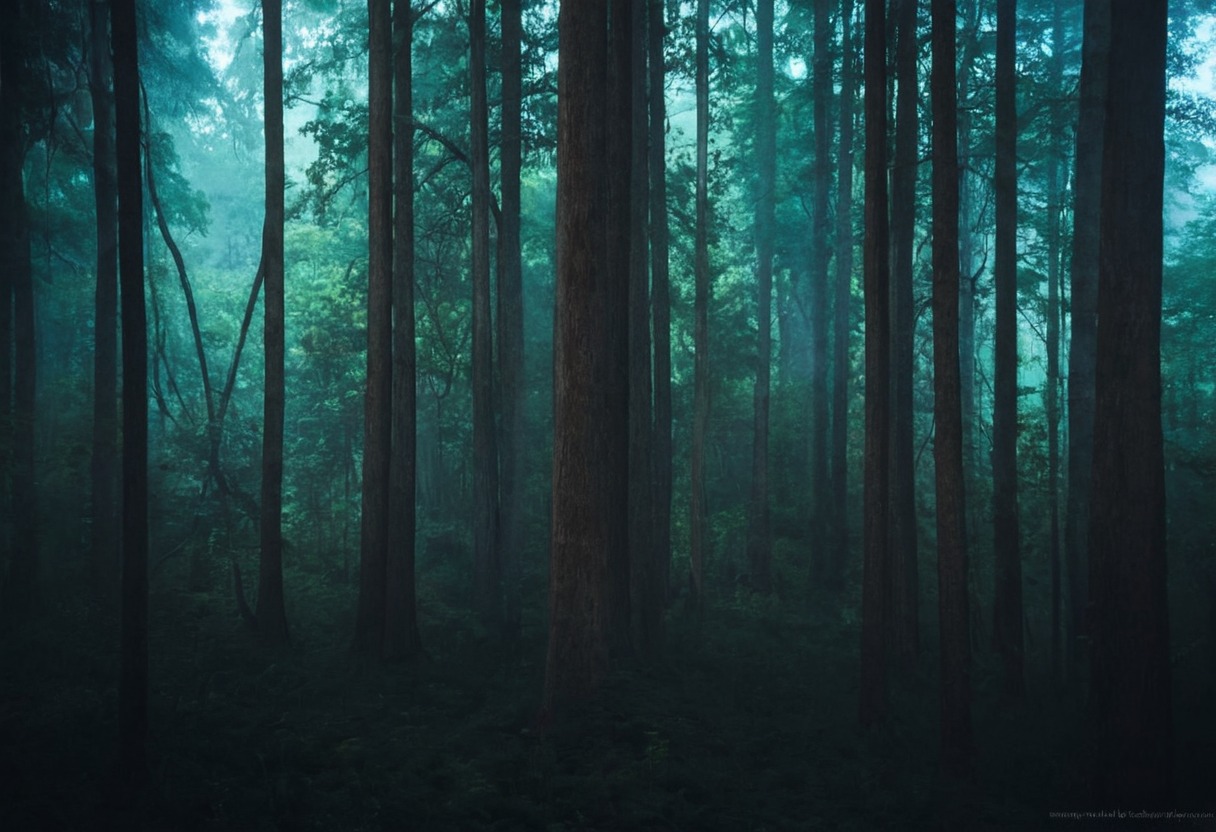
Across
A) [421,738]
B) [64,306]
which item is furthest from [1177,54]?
[64,306]

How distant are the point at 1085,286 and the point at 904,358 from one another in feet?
9.63

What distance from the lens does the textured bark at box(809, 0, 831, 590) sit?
855 inches

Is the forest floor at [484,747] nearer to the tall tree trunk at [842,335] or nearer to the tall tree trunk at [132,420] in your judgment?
the tall tree trunk at [132,420]

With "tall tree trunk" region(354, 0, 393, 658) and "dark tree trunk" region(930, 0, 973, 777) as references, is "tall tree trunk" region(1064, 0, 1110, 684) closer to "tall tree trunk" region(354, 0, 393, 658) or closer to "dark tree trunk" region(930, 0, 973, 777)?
"dark tree trunk" region(930, 0, 973, 777)

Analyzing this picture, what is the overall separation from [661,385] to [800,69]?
26.4m

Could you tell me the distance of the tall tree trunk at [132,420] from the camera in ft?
24.5

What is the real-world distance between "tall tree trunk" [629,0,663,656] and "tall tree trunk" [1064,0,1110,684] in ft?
22.3

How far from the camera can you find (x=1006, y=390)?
553 inches

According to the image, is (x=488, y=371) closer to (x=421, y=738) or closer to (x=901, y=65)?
(x=421, y=738)

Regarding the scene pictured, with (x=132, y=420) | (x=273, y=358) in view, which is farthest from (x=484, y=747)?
(x=273, y=358)

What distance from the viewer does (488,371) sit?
16.2 m

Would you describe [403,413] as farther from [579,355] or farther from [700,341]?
[700,341]

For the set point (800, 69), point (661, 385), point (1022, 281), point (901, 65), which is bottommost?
point (661, 385)

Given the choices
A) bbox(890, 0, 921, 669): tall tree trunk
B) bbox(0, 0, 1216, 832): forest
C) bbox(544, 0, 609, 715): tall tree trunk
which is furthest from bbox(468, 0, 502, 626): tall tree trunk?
bbox(890, 0, 921, 669): tall tree trunk
